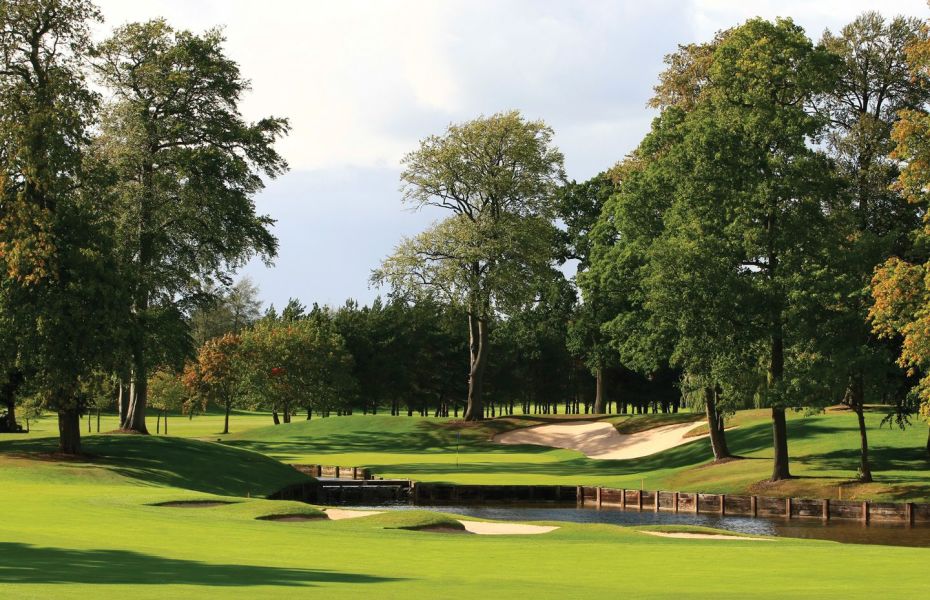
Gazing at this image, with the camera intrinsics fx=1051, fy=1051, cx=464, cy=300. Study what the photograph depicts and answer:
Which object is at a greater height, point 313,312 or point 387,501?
point 313,312

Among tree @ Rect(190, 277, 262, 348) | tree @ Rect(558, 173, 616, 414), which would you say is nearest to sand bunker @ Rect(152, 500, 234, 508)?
tree @ Rect(558, 173, 616, 414)

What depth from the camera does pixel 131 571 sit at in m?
19.0

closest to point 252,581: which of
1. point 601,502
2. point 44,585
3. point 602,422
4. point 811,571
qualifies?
point 44,585

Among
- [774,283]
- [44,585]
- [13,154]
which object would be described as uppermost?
[13,154]

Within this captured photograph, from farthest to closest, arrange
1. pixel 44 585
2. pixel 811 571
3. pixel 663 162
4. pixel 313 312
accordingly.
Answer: pixel 313 312 → pixel 663 162 → pixel 811 571 → pixel 44 585

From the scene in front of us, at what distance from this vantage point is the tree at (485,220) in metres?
84.5

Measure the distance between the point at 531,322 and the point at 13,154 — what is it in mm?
64040

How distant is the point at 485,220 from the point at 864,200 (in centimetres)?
3341

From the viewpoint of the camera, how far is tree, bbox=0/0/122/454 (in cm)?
4850

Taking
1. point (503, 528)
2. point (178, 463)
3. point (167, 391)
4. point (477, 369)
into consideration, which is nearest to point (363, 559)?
point (503, 528)

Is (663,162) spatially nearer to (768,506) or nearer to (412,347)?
(768,506)

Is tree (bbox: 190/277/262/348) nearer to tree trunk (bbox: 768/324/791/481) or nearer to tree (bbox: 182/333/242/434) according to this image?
tree (bbox: 182/333/242/434)

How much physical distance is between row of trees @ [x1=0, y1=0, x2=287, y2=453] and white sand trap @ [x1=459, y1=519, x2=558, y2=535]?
22375 mm

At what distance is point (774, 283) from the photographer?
49969mm
